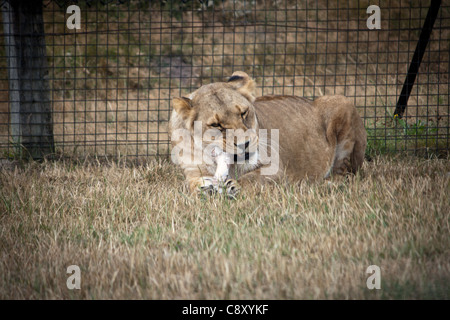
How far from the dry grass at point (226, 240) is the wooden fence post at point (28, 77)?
1339mm

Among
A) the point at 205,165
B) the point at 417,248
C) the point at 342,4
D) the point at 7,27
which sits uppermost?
the point at 342,4

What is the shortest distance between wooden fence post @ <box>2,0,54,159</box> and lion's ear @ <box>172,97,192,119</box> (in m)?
2.62

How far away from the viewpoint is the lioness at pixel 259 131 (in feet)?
13.5

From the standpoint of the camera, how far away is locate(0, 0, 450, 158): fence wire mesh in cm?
608

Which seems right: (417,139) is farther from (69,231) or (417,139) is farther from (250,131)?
(69,231)

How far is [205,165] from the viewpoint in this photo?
434 centimetres

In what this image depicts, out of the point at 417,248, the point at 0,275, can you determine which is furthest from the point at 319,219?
the point at 0,275

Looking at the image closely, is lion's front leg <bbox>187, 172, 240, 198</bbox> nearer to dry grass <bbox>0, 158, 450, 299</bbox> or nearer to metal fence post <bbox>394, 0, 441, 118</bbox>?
dry grass <bbox>0, 158, 450, 299</bbox>

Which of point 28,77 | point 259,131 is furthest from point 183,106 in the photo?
point 28,77

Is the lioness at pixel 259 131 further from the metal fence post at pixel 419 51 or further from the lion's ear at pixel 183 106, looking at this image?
the metal fence post at pixel 419 51

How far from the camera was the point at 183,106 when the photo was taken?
416 centimetres

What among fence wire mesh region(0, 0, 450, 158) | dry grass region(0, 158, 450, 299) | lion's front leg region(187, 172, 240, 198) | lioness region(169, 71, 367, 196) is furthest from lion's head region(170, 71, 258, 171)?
fence wire mesh region(0, 0, 450, 158)

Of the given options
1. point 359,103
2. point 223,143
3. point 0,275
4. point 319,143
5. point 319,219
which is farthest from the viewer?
point 359,103
